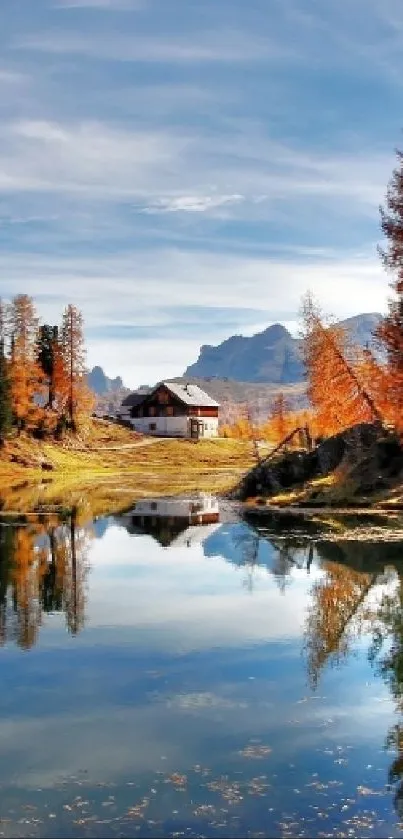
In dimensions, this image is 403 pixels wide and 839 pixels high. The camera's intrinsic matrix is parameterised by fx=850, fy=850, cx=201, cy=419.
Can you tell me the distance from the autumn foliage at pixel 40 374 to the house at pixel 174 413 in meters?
31.7

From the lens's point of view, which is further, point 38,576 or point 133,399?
point 133,399

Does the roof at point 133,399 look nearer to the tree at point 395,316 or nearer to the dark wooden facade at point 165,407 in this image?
the dark wooden facade at point 165,407

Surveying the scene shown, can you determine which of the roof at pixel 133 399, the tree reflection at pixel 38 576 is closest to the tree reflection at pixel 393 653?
the tree reflection at pixel 38 576

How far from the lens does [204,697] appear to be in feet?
57.8

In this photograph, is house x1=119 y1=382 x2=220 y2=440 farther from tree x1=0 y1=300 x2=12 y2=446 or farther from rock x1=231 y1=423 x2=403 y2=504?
rock x1=231 y1=423 x2=403 y2=504

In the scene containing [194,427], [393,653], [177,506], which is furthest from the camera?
[194,427]

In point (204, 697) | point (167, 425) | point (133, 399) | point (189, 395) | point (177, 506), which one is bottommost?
point (204, 697)

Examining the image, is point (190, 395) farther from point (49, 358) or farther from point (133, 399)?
point (49, 358)

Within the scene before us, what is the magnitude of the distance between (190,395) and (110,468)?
53.6 meters

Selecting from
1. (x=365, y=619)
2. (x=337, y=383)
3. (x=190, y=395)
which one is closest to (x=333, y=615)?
(x=365, y=619)

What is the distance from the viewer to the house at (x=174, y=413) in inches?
6132

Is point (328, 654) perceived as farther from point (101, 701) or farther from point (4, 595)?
point (4, 595)

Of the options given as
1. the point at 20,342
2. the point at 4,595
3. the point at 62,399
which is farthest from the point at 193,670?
the point at 62,399

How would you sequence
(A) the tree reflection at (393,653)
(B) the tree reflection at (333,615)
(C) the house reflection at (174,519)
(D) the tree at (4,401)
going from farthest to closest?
1. (D) the tree at (4,401)
2. (C) the house reflection at (174,519)
3. (B) the tree reflection at (333,615)
4. (A) the tree reflection at (393,653)
